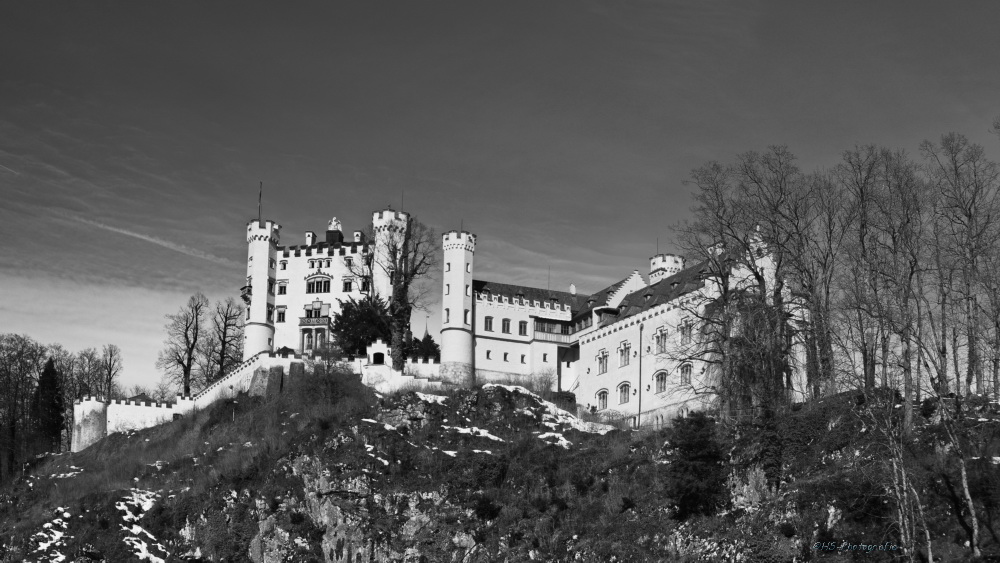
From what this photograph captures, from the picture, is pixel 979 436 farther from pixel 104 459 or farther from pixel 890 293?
pixel 104 459

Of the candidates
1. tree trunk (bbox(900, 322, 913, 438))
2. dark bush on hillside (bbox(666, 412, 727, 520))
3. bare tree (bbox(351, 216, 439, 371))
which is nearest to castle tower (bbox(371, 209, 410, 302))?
bare tree (bbox(351, 216, 439, 371))

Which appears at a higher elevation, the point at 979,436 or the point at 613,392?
the point at 613,392

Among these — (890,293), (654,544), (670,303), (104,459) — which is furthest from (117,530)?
(890,293)

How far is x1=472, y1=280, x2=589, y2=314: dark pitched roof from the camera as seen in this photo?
270 feet

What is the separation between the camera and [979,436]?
43.0 metres

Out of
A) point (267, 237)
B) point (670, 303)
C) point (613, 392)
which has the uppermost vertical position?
point (267, 237)

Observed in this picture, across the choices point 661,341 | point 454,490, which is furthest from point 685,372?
point 454,490

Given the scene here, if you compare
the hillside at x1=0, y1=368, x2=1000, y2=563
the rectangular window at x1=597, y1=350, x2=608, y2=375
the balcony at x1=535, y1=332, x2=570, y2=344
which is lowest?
the hillside at x1=0, y1=368, x2=1000, y2=563

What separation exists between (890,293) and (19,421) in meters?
63.3

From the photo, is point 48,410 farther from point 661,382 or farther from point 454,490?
point 661,382

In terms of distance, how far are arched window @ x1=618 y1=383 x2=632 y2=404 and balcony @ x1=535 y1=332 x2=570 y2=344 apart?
30.7ft

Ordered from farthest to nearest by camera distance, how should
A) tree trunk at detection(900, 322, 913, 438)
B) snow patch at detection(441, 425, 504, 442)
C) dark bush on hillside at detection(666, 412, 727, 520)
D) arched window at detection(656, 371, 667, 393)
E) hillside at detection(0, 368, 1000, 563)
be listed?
arched window at detection(656, 371, 667, 393) → snow patch at detection(441, 425, 504, 442) → dark bush on hillside at detection(666, 412, 727, 520) → hillside at detection(0, 368, 1000, 563) → tree trunk at detection(900, 322, 913, 438)

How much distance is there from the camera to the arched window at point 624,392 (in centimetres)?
7131

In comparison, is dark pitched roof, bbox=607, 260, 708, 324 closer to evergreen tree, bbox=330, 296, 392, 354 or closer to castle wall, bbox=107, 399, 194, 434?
evergreen tree, bbox=330, 296, 392, 354
